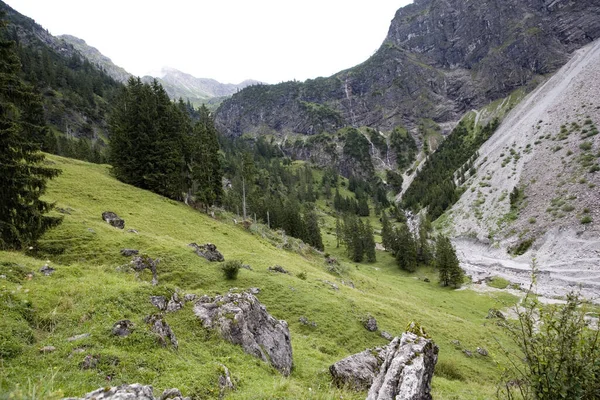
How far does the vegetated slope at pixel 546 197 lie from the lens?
192 feet

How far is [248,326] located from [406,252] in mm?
82934

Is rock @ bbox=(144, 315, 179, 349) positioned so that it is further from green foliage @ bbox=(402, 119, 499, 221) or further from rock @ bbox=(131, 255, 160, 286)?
green foliage @ bbox=(402, 119, 499, 221)

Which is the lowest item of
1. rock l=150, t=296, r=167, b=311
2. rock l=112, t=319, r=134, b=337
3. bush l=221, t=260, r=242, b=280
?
bush l=221, t=260, r=242, b=280

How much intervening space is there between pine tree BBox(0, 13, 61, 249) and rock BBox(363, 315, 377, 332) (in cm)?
2361

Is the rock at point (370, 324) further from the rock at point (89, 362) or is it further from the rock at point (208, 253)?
the rock at point (89, 362)

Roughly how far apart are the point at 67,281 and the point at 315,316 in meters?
16.3

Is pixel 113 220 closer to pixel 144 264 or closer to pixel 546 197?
pixel 144 264

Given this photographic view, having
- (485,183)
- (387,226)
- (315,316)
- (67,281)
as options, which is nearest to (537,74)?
(485,183)

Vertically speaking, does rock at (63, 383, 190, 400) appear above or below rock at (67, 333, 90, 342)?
above

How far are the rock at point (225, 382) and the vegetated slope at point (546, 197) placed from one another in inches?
1998

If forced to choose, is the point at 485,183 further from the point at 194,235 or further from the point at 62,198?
the point at 62,198

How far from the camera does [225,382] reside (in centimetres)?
911

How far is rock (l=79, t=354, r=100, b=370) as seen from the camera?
310 inches

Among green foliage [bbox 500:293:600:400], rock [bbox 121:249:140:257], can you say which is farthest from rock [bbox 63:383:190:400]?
rock [bbox 121:249:140:257]
